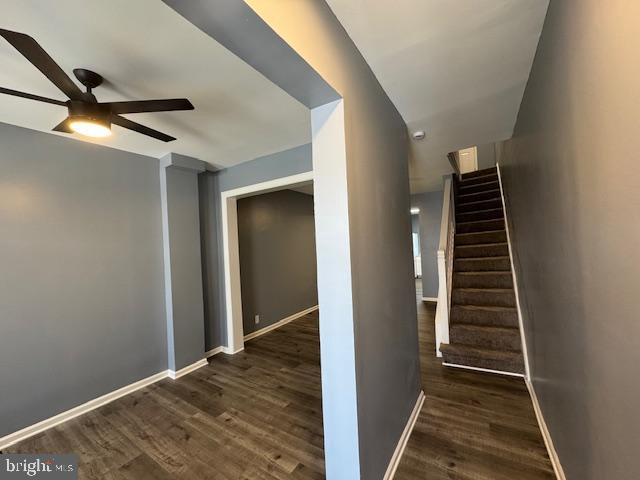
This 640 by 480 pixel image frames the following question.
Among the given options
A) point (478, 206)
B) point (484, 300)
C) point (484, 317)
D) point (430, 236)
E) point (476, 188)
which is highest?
point (476, 188)

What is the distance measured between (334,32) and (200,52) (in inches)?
29.1

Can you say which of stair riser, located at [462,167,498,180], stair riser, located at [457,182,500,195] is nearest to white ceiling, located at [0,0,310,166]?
stair riser, located at [457,182,500,195]

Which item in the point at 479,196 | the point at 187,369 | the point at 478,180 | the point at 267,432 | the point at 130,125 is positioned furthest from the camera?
the point at 478,180

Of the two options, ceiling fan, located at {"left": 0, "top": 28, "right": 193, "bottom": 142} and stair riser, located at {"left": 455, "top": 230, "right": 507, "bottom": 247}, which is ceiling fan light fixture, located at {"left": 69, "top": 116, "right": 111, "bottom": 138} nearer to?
ceiling fan, located at {"left": 0, "top": 28, "right": 193, "bottom": 142}

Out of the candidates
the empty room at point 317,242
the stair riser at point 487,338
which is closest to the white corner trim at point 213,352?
the empty room at point 317,242

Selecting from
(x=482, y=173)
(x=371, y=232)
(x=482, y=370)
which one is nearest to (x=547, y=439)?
(x=482, y=370)

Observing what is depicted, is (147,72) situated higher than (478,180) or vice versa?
(478,180)

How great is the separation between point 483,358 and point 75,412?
3.91 metres

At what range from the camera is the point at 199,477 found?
1636mm

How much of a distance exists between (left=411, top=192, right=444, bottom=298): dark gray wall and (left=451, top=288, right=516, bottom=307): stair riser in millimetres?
2365

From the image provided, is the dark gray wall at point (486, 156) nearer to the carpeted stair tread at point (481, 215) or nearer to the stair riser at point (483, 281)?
the carpeted stair tread at point (481, 215)

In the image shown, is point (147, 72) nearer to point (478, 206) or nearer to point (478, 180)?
point (478, 206)

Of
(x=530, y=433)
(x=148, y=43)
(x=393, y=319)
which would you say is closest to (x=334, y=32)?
(x=148, y=43)

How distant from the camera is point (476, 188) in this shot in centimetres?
524
